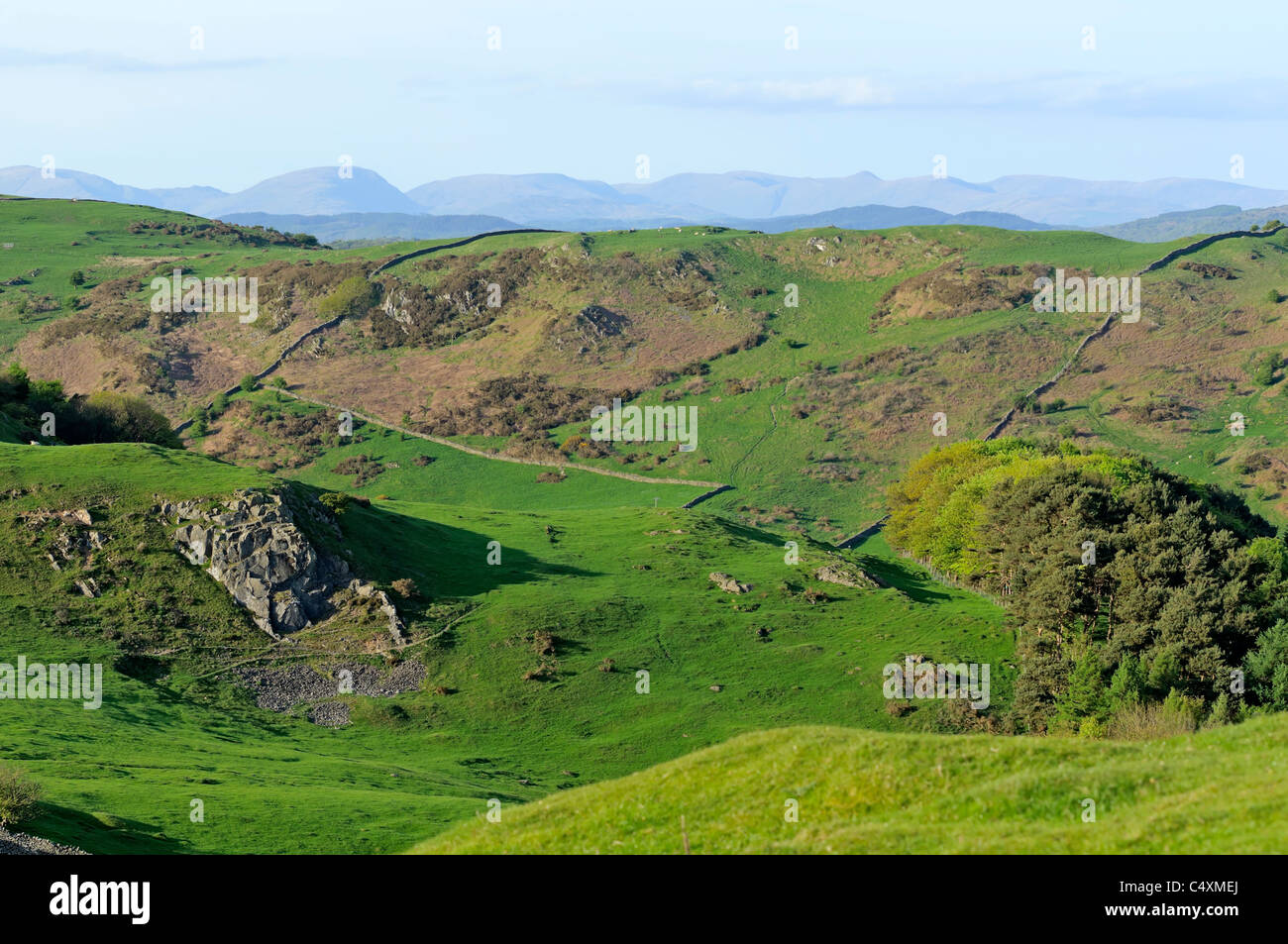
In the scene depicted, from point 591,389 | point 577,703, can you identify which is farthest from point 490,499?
point 577,703

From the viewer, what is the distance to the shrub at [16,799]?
32562 mm

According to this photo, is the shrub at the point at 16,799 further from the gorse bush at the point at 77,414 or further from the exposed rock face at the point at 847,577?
the gorse bush at the point at 77,414

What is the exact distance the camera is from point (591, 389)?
579 feet

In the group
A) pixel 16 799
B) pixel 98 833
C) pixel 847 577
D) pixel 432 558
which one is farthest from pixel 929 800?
pixel 847 577

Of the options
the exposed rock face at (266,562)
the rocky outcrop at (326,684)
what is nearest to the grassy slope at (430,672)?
the rocky outcrop at (326,684)

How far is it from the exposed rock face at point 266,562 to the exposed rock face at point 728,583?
24554 millimetres

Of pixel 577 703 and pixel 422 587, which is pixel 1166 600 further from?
pixel 422 587

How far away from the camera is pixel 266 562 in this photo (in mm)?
66062

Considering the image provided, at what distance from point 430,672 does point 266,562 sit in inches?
491

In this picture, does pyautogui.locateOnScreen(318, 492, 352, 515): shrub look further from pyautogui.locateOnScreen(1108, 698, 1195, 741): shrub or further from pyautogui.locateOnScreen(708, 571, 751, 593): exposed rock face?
pyautogui.locateOnScreen(1108, 698, 1195, 741): shrub

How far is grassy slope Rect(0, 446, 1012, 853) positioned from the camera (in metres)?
42.3

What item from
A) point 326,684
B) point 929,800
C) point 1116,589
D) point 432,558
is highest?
point 929,800

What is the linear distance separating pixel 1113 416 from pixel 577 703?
11645cm

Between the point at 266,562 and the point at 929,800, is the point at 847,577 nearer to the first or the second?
the point at 266,562
